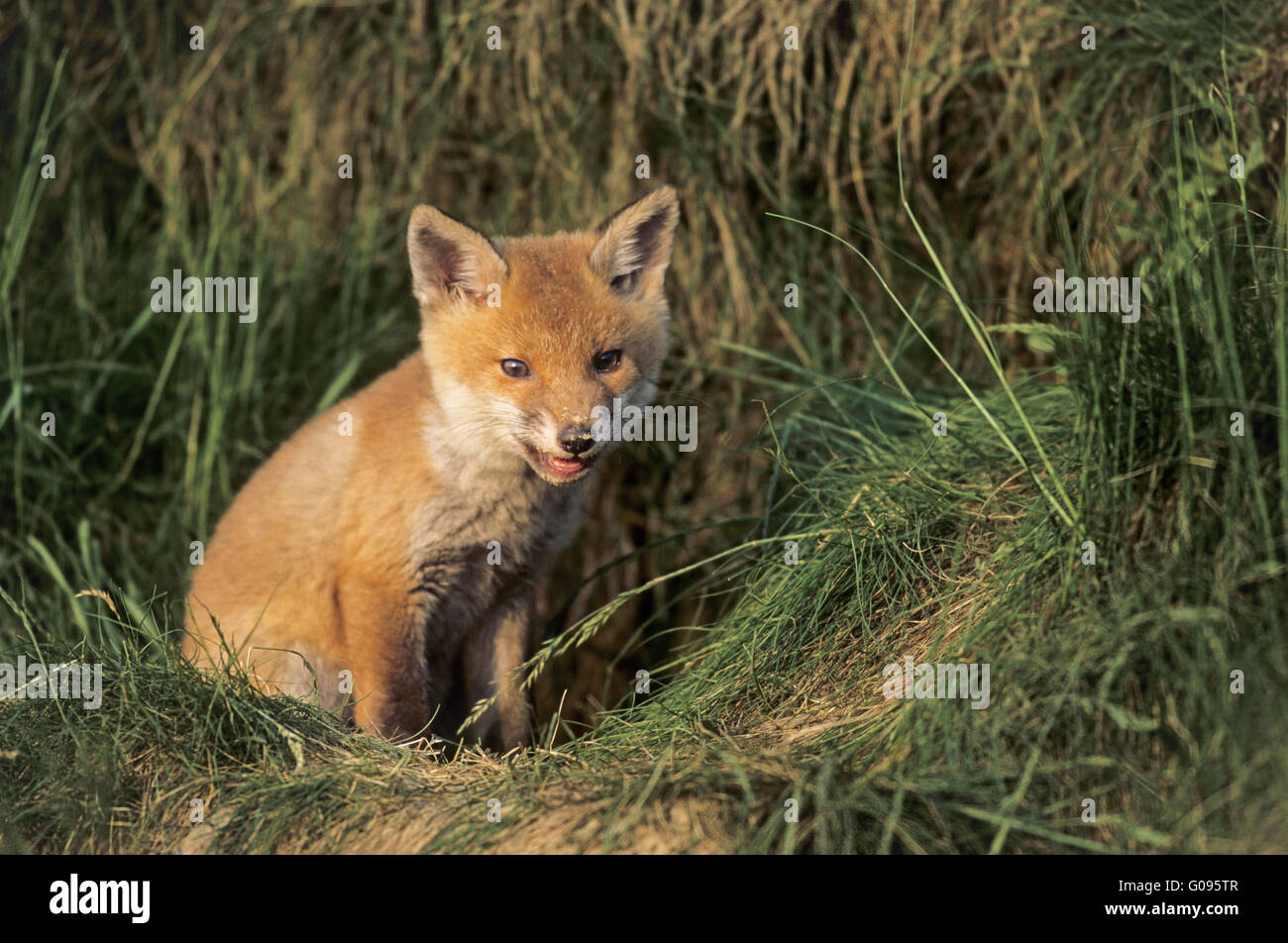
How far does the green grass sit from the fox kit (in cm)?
42

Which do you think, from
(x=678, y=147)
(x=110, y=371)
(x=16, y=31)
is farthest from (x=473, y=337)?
(x=16, y=31)

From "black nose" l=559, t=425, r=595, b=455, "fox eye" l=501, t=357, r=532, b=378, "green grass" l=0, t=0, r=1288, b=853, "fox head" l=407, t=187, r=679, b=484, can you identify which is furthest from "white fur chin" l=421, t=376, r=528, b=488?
"green grass" l=0, t=0, r=1288, b=853

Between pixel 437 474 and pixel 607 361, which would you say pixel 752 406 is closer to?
pixel 607 361

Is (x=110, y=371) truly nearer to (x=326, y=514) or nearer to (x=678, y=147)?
(x=326, y=514)

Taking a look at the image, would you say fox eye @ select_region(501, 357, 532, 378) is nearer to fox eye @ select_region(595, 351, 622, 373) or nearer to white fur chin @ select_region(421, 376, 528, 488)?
white fur chin @ select_region(421, 376, 528, 488)

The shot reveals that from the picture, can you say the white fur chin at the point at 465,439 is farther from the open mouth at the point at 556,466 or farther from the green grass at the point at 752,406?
the green grass at the point at 752,406

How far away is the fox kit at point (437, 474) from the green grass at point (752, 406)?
417 mm

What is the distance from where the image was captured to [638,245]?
3717 millimetres

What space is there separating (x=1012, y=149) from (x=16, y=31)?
16.1 ft

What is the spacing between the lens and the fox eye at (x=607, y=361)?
137 inches

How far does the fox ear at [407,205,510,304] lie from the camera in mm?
3434

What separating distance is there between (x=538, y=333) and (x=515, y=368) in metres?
0.13

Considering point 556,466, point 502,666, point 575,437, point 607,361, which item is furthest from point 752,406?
point 575,437
